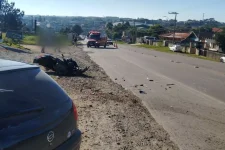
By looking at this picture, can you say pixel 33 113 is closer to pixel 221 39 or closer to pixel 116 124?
pixel 116 124

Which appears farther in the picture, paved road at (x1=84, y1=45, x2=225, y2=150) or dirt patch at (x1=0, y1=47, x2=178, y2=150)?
paved road at (x1=84, y1=45, x2=225, y2=150)

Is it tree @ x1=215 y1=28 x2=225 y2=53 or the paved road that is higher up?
tree @ x1=215 y1=28 x2=225 y2=53

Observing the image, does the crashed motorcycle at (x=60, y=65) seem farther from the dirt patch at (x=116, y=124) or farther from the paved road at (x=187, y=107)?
the dirt patch at (x=116, y=124)

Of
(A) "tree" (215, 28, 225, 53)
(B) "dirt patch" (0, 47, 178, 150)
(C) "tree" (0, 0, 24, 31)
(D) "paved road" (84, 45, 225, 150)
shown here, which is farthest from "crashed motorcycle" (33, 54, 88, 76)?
(C) "tree" (0, 0, 24, 31)

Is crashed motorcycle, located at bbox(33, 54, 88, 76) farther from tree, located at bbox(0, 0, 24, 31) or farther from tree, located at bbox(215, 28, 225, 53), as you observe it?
tree, located at bbox(0, 0, 24, 31)

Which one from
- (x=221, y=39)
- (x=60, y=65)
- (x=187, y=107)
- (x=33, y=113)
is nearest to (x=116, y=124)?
(x=187, y=107)

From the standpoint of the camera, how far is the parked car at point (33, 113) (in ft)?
9.64

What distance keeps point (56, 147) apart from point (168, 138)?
3710 millimetres

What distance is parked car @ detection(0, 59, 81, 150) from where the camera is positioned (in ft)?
9.64

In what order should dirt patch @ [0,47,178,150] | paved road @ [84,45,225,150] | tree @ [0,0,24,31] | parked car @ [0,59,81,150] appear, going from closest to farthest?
parked car @ [0,59,81,150] < dirt patch @ [0,47,178,150] < paved road @ [84,45,225,150] < tree @ [0,0,24,31]

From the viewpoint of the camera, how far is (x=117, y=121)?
7508mm

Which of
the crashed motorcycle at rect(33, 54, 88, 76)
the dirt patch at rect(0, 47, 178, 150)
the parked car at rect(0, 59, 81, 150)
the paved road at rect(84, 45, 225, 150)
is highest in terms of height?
the parked car at rect(0, 59, 81, 150)

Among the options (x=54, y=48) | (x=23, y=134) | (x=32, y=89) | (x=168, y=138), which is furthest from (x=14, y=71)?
(x=54, y=48)

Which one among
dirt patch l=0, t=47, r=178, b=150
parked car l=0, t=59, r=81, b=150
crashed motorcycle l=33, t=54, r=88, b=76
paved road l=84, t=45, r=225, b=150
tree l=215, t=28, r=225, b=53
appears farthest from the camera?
tree l=215, t=28, r=225, b=53
